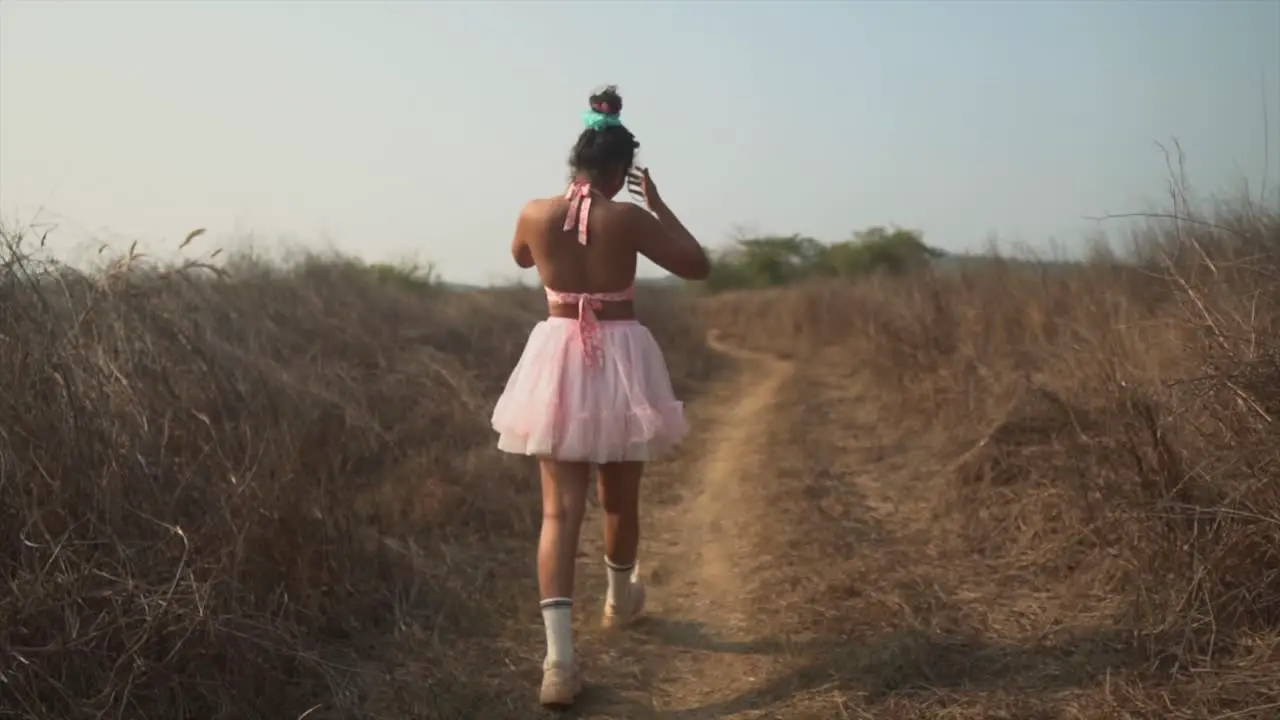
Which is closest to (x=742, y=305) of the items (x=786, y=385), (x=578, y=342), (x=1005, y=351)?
Answer: (x=786, y=385)

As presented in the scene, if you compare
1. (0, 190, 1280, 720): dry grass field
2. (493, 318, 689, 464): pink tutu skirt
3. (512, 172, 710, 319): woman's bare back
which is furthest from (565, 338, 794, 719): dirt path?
(512, 172, 710, 319): woman's bare back

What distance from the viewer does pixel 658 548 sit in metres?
4.83

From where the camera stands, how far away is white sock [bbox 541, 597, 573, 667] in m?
3.01

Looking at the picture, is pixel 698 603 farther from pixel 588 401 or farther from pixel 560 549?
pixel 588 401

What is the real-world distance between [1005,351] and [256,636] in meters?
6.17

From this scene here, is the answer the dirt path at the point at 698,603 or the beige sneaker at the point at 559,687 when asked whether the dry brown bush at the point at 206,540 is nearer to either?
the beige sneaker at the point at 559,687

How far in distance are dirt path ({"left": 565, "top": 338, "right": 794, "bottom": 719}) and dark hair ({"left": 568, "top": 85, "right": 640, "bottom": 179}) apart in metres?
1.61

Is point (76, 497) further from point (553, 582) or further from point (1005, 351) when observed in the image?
point (1005, 351)

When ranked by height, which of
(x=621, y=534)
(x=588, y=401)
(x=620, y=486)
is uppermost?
(x=588, y=401)

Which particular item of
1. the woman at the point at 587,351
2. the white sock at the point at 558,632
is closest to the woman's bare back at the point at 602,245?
the woman at the point at 587,351

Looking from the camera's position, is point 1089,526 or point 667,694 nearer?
point 667,694

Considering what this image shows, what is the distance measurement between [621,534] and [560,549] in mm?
368

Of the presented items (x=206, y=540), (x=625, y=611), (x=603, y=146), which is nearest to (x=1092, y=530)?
(x=625, y=611)

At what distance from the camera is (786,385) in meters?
10.7
